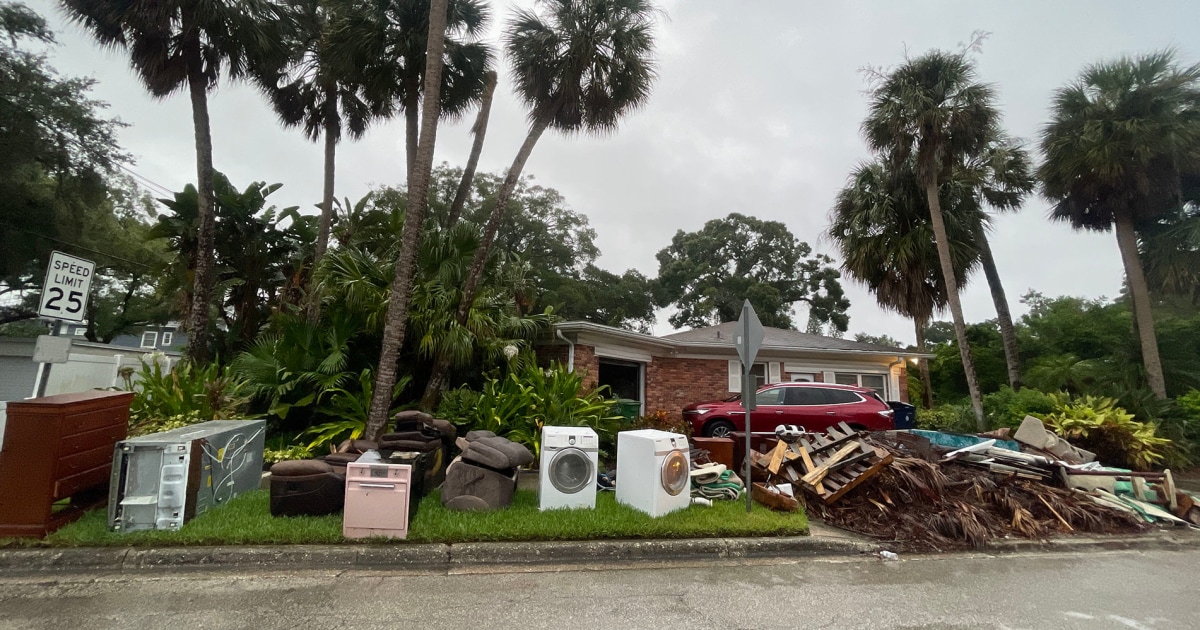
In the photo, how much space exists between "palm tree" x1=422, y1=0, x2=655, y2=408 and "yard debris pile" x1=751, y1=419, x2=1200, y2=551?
6.58 meters

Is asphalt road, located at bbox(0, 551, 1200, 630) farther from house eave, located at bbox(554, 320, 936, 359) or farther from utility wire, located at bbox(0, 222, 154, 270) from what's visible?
utility wire, located at bbox(0, 222, 154, 270)

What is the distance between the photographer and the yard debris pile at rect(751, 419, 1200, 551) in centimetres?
603

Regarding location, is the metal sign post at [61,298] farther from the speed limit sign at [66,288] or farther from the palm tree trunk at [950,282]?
the palm tree trunk at [950,282]

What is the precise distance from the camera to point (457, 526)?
5109mm

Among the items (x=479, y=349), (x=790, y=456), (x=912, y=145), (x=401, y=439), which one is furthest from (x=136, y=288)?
(x=912, y=145)

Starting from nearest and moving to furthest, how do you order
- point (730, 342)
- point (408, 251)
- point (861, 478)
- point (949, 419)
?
1. point (861, 478)
2. point (408, 251)
3. point (730, 342)
4. point (949, 419)

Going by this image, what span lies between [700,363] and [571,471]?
372 inches

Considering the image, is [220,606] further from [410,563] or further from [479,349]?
[479,349]

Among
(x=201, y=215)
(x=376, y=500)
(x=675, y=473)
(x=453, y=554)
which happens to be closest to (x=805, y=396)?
(x=675, y=473)

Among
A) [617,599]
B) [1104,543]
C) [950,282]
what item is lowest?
[1104,543]

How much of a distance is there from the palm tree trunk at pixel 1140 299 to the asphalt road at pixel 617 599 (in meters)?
11.5

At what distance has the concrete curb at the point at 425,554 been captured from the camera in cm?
435

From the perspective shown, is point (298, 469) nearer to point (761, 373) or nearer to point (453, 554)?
point (453, 554)

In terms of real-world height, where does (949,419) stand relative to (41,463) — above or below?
below
